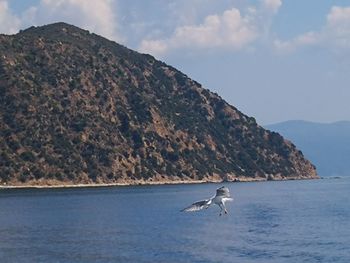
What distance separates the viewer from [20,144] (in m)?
200

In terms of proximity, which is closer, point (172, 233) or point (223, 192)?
point (223, 192)

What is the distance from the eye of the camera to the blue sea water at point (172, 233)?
62.8 m

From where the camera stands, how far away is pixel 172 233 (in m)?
79.3

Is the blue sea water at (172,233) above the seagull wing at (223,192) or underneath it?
underneath

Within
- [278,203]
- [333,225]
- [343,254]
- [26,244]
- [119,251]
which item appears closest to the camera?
[343,254]

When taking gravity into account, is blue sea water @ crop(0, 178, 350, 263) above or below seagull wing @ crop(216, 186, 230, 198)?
below

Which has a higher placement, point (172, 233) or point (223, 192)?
point (223, 192)

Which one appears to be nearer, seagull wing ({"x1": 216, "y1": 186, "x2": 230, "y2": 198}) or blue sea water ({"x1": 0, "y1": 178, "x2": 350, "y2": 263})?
seagull wing ({"x1": 216, "y1": 186, "x2": 230, "y2": 198})

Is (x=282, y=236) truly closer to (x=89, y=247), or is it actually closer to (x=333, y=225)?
(x=333, y=225)

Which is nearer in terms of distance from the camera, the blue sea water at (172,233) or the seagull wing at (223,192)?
the seagull wing at (223,192)

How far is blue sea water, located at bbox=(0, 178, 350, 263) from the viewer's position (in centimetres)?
6276

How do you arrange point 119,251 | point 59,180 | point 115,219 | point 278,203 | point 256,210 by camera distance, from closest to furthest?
1. point 119,251
2. point 115,219
3. point 256,210
4. point 278,203
5. point 59,180

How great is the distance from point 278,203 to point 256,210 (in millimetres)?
17704

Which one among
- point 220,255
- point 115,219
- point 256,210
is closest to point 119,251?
point 220,255
